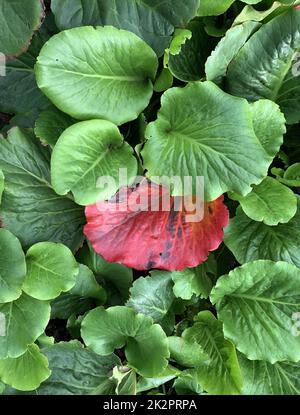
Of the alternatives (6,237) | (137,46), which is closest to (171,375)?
(6,237)

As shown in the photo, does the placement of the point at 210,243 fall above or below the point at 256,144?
below

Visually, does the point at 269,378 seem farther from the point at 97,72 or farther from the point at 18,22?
the point at 18,22

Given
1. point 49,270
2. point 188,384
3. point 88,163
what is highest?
→ point 88,163

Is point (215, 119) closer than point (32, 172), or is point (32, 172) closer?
point (215, 119)

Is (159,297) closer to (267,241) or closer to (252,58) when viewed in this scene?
(267,241)

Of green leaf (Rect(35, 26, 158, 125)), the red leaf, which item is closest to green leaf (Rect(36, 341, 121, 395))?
the red leaf

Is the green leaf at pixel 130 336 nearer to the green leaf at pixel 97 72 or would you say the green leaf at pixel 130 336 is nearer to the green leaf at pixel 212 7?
the green leaf at pixel 97 72

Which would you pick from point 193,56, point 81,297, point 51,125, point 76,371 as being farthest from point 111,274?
point 193,56

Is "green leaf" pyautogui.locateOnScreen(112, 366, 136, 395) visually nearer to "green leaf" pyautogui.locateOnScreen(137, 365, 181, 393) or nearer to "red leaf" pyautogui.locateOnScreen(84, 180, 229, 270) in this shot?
"green leaf" pyautogui.locateOnScreen(137, 365, 181, 393)
